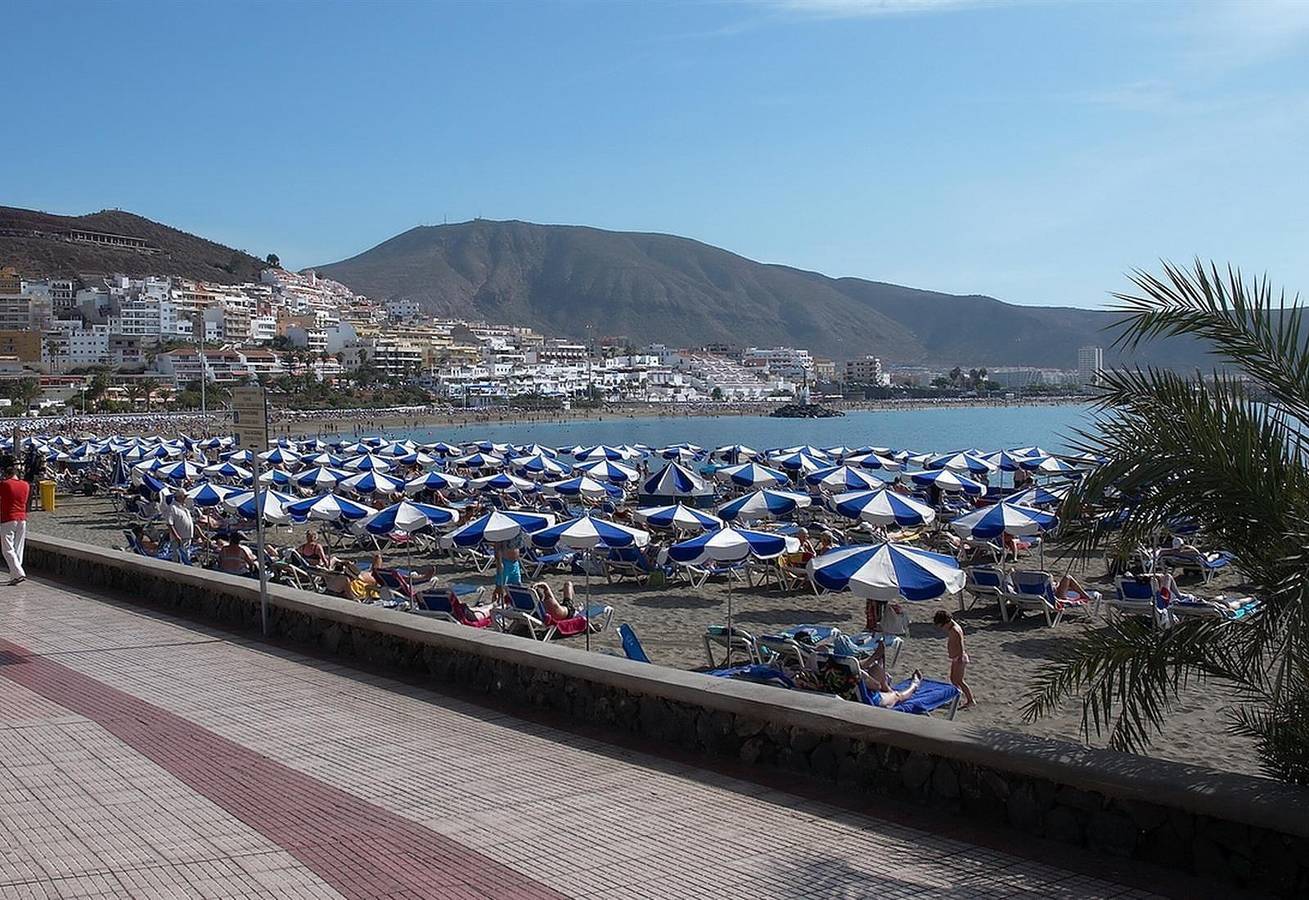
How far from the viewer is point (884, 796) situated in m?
5.18

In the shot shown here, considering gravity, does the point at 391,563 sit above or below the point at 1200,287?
below

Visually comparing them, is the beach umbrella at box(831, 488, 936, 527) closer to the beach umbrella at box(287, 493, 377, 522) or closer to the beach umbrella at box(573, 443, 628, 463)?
the beach umbrella at box(287, 493, 377, 522)

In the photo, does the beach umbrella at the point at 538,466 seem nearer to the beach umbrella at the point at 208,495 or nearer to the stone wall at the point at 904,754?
the beach umbrella at the point at 208,495

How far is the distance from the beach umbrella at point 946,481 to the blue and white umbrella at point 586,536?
489 inches

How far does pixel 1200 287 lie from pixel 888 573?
7017 mm

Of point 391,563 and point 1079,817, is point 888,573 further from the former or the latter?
point 391,563

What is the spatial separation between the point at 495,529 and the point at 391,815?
12187 mm

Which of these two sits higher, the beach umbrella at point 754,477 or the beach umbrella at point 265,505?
the beach umbrella at point 754,477

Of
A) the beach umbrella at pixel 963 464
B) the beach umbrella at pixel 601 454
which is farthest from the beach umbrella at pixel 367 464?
the beach umbrella at pixel 963 464

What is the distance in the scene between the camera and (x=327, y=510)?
2100 centimetres

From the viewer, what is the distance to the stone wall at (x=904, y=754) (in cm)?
416

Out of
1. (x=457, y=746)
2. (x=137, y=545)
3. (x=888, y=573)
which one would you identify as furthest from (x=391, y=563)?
(x=457, y=746)

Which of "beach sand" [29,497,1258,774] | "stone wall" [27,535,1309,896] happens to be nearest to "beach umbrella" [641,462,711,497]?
"beach sand" [29,497,1258,774]

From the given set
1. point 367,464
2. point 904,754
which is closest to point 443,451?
point 367,464
